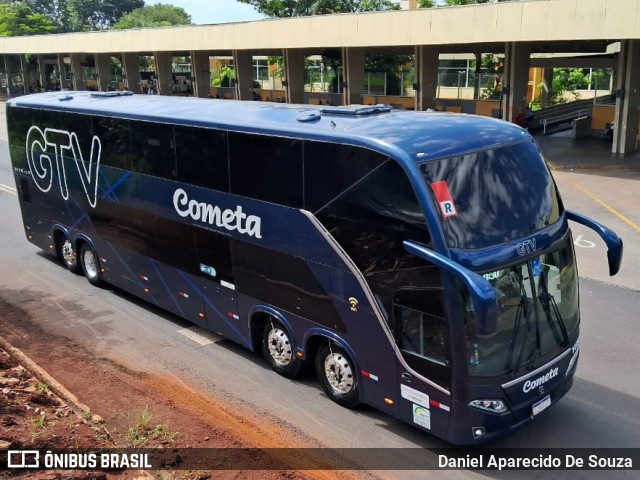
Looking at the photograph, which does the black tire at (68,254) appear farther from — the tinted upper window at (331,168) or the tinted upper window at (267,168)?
the tinted upper window at (331,168)

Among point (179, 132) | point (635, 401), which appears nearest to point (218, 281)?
point (179, 132)

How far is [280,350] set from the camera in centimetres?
908

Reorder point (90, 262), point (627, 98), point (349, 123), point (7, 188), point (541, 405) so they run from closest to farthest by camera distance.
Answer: point (541, 405), point (349, 123), point (90, 262), point (7, 188), point (627, 98)

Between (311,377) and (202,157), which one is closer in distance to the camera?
(311,377)

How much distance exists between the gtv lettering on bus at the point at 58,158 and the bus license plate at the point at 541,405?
8816 mm

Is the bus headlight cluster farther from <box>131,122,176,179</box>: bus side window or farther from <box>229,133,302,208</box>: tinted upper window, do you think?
<box>131,122,176,179</box>: bus side window

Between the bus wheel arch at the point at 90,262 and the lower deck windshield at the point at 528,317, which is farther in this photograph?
the bus wheel arch at the point at 90,262

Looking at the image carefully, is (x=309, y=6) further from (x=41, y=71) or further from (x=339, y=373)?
(x=339, y=373)

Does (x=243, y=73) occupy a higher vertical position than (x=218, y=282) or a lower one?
higher

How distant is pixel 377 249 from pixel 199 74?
40.7 metres

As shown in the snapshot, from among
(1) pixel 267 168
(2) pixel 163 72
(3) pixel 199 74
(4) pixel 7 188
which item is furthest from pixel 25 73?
(1) pixel 267 168

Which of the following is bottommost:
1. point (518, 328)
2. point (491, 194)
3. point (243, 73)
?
point (518, 328)

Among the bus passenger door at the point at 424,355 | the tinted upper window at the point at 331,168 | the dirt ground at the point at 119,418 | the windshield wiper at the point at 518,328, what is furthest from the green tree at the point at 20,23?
the windshield wiper at the point at 518,328

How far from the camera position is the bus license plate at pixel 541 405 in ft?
23.3
